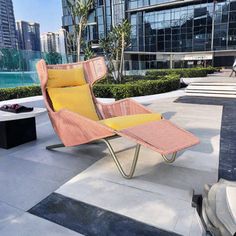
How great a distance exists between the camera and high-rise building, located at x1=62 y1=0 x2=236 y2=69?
1030 inches

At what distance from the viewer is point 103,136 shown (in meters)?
2.65

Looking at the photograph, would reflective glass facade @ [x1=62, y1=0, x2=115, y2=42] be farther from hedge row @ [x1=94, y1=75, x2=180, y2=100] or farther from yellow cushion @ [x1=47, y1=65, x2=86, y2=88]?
yellow cushion @ [x1=47, y1=65, x2=86, y2=88]

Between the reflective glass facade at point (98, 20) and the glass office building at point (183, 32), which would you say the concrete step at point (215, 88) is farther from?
the reflective glass facade at point (98, 20)

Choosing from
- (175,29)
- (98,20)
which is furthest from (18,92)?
(98,20)

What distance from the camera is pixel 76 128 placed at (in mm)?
2879

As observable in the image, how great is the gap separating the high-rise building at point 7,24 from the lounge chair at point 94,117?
105 feet

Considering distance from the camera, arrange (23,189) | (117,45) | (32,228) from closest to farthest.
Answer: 1. (32,228)
2. (23,189)
3. (117,45)

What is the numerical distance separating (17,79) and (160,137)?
29.0 feet

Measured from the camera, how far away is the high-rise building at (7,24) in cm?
3204

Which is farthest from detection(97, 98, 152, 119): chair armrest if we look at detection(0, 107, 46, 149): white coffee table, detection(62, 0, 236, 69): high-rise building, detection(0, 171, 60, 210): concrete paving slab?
detection(62, 0, 236, 69): high-rise building

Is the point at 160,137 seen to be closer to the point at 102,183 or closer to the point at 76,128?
the point at 102,183

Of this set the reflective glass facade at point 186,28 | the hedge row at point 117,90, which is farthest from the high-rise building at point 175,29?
the hedge row at point 117,90

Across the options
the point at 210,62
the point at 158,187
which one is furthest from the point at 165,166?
the point at 210,62

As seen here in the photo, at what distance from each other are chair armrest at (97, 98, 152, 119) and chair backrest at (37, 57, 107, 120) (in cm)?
12
